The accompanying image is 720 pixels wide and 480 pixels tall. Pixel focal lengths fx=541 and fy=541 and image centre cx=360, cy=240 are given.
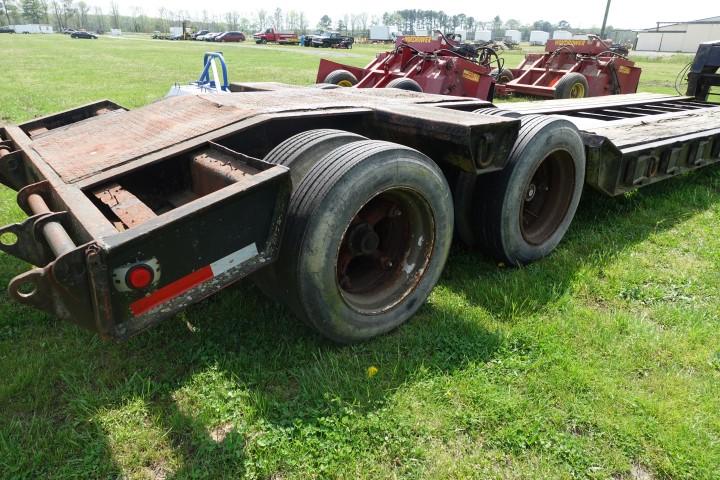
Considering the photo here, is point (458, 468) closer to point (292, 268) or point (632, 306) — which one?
point (292, 268)

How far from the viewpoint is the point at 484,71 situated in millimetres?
10180

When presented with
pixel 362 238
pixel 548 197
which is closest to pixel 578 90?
pixel 548 197

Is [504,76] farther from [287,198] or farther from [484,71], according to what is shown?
[287,198]

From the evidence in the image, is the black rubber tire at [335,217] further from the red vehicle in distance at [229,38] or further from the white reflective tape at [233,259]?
the red vehicle in distance at [229,38]

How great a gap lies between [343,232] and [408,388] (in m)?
0.83

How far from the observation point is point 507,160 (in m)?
3.40

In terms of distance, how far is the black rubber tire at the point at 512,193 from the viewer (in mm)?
3455

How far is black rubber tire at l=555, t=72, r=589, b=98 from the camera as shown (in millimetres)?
11531

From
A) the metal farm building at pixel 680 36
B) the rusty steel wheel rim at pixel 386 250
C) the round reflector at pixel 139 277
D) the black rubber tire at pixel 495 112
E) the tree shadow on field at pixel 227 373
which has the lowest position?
the tree shadow on field at pixel 227 373

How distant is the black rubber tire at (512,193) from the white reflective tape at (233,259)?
1.66 meters

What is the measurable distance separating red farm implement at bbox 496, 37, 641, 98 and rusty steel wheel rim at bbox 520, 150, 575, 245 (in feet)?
27.6

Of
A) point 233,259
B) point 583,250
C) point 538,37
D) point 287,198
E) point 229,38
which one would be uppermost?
point 538,37

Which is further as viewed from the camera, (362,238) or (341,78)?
(341,78)

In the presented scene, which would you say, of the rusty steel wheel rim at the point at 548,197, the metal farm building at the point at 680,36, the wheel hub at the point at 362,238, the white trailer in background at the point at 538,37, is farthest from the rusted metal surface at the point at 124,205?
the white trailer in background at the point at 538,37
